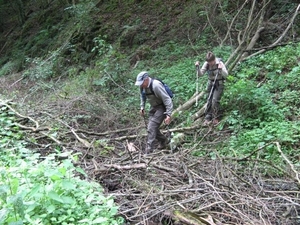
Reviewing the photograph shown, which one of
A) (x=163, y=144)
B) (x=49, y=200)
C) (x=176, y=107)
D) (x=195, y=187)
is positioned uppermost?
(x=49, y=200)

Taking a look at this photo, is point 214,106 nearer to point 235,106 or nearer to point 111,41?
point 235,106

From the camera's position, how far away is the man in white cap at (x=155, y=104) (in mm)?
6354

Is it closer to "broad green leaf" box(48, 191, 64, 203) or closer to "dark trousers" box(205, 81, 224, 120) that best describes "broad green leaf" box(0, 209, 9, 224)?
"broad green leaf" box(48, 191, 64, 203)

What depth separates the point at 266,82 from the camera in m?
8.44

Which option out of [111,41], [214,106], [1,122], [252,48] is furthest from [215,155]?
[111,41]

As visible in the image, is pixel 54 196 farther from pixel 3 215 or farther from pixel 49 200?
pixel 3 215

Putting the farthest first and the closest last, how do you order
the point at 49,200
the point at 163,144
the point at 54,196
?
the point at 163,144, the point at 49,200, the point at 54,196

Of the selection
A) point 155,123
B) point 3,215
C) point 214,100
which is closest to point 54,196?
point 3,215

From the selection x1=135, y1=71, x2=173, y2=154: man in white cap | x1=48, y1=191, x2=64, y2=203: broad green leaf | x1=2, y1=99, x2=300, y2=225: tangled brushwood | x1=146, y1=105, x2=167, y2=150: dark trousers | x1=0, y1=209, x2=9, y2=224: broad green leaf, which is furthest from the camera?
x1=146, y1=105, x2=167, y2=150: dark trousers

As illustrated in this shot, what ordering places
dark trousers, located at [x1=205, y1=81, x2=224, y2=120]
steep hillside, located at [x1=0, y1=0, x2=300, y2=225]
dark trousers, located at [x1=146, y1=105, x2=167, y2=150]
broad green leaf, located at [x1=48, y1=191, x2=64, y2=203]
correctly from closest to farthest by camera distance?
broad green leaf, located at [x1=48, y1=191, x2=64, y2=203] → steep hillside, located at [x1=0, y1=0, x2=300, y2=225] → dark trousers, located at [x1=146, y1=105, x2=167, y2=150] → dark trousers, located at [x1=205, y1=81, x2=224, y2=120]

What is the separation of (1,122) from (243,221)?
544 centimetres

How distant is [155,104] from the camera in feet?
22.2

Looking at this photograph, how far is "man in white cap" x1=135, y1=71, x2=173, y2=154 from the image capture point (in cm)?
635

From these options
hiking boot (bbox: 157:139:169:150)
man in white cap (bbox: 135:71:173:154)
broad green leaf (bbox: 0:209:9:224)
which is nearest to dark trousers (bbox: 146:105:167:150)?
man in white cap (bbox: 135:71:173:154)
